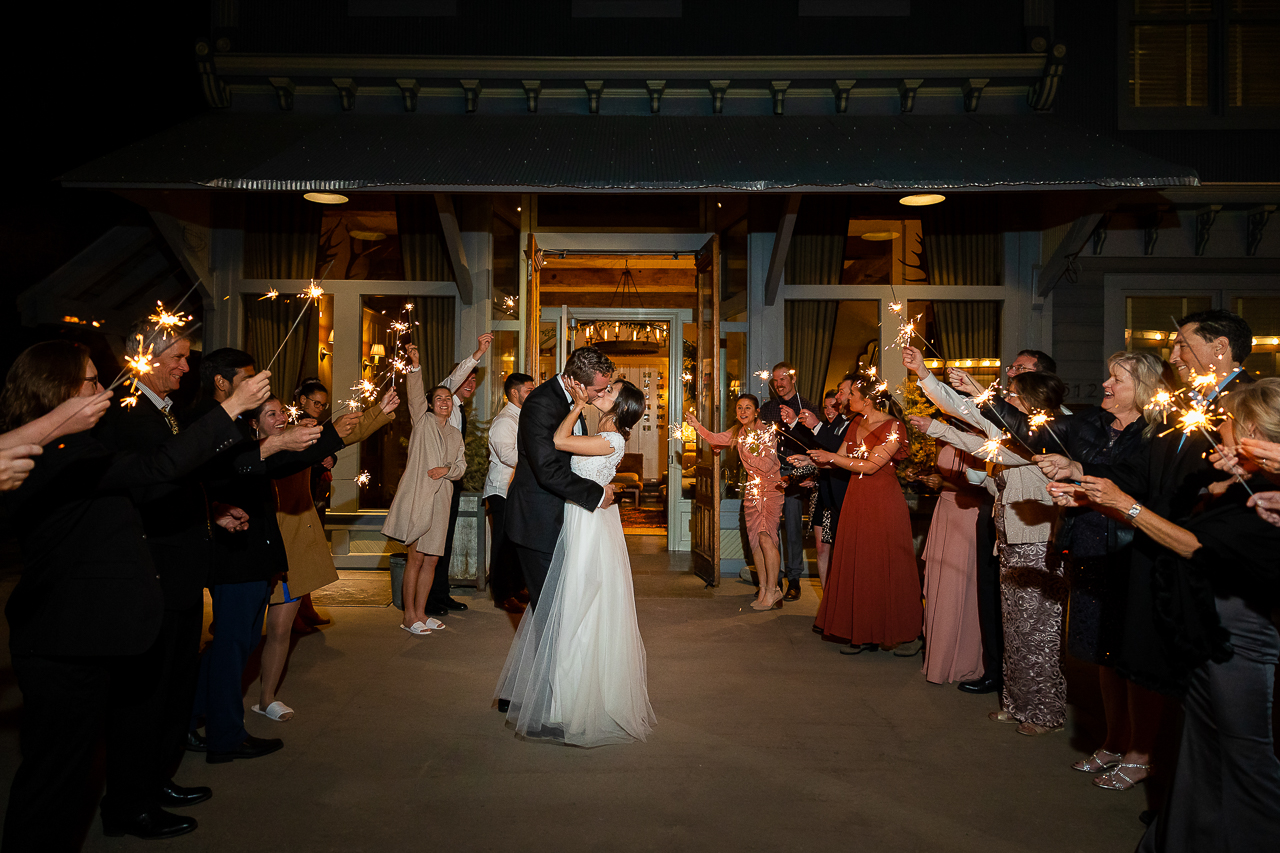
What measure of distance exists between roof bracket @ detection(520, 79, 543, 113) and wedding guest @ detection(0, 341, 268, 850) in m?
6.00

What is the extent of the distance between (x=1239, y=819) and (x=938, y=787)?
49.3 inches

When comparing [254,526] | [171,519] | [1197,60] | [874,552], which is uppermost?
[1197,60]

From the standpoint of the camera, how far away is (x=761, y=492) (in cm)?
719

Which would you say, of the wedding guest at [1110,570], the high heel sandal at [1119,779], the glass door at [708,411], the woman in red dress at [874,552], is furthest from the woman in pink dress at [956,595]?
the glass door at [708,411]

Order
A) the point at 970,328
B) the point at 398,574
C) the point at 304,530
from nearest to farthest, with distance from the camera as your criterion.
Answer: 1. the point at 304,530
2. the point at 398,574
3. the point at 970,328

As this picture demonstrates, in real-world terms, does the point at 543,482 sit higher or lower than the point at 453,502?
higher

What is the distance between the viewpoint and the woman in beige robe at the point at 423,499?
6.14 metres

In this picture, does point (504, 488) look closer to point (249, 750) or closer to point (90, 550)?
point (249, 750)

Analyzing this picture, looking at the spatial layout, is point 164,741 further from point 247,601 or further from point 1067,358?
point 1067,358

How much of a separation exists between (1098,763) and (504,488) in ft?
15.7

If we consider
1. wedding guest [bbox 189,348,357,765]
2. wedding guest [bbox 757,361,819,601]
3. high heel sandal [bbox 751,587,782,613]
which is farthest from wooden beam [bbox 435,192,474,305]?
high heel sandal [bbox 751,587,782,613]

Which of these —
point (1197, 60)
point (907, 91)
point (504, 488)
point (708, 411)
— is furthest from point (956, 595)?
point (1197, 60)

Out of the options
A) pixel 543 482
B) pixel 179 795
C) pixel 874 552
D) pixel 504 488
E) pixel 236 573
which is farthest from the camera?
pixel 504 488

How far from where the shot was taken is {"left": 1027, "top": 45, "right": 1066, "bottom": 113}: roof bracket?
7.61 metres
